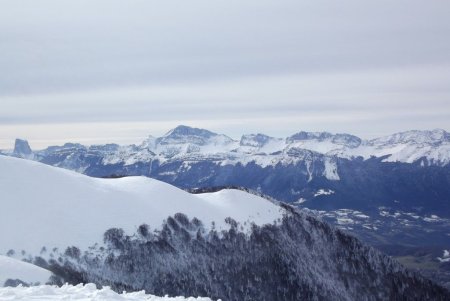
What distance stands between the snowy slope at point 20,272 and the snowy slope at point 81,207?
26880 millimetres

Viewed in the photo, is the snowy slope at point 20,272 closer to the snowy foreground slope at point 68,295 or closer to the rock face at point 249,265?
the rock face at point 249,265

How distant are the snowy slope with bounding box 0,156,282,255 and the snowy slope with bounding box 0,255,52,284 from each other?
26.9m

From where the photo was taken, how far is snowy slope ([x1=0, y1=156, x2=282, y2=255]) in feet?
400

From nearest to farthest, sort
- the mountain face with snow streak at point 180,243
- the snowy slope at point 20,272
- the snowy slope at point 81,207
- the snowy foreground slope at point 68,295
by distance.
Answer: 1. the snowy foreground slope at point 68,295
2. the snowy slope at point 20,272
3. the mountain face with snow streak at point 180,243
4. the snowy slope at point 81,207

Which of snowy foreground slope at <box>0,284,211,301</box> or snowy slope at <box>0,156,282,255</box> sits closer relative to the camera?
snowy foreground slope at <box>0,284,211,301</box>

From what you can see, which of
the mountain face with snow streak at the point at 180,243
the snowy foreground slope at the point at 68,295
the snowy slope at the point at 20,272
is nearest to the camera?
the snowy foreground slope at the point at 68,295

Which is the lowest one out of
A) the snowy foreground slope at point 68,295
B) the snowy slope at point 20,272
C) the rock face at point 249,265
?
the rock face at point 249,265

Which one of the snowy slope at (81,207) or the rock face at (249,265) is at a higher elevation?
the snowy slope at (81,207)

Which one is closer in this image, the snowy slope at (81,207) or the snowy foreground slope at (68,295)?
the snowy foreground slope at (68,295)

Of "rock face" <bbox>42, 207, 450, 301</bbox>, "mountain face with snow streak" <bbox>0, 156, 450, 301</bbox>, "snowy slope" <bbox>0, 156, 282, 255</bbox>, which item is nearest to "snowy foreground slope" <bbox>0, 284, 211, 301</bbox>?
"mountain face with snow streak" <bbox>0, 156, 450, 301</bbox>

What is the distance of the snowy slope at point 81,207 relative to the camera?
4801 inches

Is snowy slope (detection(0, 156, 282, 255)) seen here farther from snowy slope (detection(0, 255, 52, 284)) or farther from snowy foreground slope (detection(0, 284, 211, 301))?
snowy foreground slope (detection(0, 284, 211, 301))

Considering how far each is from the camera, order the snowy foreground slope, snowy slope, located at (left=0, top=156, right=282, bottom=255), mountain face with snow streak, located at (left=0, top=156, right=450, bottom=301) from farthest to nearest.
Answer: snowy slope, located at (left=0, top=156, right=282, bottom=255)
mountain face with snow streak, located at (left=0, top=156, right=450, bottom=301)
the snowy foreground slope

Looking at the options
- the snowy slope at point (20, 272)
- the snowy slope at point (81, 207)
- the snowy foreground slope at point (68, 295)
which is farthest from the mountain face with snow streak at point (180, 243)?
the snowy foreground slope at point (68, 295)
